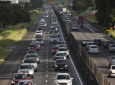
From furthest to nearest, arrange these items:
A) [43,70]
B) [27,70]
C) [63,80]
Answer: [43,70] < [27,70] < [63,80]

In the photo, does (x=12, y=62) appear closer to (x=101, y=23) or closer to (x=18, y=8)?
(x=101, y=23)

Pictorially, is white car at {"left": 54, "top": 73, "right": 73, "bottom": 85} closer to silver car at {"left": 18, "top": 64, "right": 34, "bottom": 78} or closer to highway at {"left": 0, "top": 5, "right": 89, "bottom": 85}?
highway at {"left": 0, "top": 5, "right": 89, "bottom": 85}

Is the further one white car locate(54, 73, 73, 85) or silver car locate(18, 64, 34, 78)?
silver car locate(18, 64, 34, 78)

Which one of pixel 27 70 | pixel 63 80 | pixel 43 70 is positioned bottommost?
pixel 43 70

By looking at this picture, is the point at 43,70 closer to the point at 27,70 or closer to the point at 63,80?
the point at 27,70

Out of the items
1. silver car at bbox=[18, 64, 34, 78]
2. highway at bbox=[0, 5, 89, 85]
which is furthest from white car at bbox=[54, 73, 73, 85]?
silver car at bbox=[18, 64, 34, 78]

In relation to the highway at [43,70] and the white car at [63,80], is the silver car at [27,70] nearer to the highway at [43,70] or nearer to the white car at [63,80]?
the highway at [43,70]

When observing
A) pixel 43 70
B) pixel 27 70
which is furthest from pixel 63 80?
pixel 43 70

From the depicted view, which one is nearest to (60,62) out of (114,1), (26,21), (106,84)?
(106,84)

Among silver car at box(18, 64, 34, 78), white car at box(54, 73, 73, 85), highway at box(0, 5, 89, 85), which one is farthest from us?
silver car at box(18, 64, 34, 78)

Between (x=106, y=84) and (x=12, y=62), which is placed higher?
(x=106, y=84)

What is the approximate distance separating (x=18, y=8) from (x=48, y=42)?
75.3 meters

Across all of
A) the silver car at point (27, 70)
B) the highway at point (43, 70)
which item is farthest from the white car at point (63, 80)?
the silver car at point (27, 70)

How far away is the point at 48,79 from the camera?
118ft
